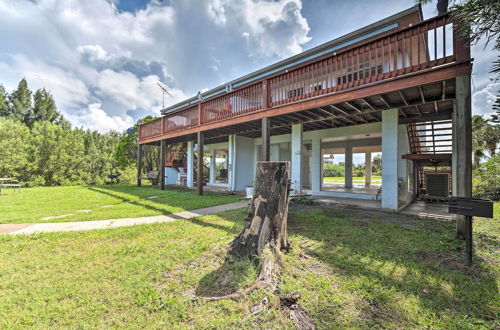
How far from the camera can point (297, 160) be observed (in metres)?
7.10

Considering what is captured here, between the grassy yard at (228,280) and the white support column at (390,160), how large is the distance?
6.24ft

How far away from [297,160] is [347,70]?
3149 mm

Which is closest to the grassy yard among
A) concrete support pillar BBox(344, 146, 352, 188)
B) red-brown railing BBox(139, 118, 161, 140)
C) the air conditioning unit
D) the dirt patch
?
the dirt patch

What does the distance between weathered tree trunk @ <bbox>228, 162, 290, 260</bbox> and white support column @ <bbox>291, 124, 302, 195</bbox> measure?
4.13 m

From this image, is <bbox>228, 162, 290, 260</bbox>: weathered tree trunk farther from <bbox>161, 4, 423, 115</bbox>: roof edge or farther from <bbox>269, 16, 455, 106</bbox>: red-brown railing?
<bbox>161, 4, 423, 115</bbox>: roof edge

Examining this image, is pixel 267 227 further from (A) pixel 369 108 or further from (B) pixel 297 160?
(A) pixel 369 108

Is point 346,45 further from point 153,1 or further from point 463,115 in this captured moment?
point 153,1

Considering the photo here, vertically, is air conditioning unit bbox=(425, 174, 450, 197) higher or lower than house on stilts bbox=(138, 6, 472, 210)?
lower

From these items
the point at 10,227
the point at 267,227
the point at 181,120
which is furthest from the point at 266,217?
the point at 181,120

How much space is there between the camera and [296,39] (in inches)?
367

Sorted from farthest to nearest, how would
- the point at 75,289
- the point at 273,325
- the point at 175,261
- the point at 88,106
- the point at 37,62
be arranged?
the point at 88,106, the point at 37,62, the point at 175,261, the point at 75,289, the point at 273,325

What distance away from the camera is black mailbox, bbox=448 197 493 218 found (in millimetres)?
2518

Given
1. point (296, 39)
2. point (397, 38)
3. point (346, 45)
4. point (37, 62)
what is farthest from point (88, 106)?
point (397, 38)

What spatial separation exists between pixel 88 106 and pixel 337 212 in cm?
4530
